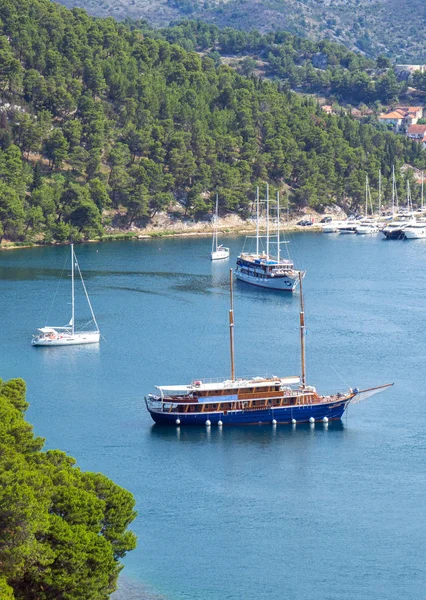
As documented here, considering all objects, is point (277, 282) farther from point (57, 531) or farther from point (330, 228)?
point (57, 531)

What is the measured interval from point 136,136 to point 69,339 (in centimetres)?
6548

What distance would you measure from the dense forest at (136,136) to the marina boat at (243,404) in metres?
61.6

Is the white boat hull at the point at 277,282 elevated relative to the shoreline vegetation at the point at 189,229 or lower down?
lower down

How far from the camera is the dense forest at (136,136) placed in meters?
129

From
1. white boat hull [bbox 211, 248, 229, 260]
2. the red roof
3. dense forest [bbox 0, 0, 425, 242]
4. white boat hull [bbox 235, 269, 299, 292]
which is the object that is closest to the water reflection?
white boat hull [bbox 235, 269, 299, 292]

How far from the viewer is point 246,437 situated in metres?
59.4

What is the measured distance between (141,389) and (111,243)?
5997cm

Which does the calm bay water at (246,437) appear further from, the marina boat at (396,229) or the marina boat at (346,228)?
the marina boat at (346,228)

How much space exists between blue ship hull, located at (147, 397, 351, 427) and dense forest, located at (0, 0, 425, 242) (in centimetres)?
6182

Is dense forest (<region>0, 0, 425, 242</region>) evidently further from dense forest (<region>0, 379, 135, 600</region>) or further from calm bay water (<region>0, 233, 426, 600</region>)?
dense forest (<region>0, 379, 135, 600</region>)

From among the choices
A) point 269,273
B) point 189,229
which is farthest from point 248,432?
point 189,229

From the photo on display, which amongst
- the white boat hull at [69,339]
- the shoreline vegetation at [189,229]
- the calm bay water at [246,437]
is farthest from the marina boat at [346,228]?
the white boat hull at [69,339]

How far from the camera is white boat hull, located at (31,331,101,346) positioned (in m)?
77.0

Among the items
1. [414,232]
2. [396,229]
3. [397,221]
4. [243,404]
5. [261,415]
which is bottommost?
[261,415]
